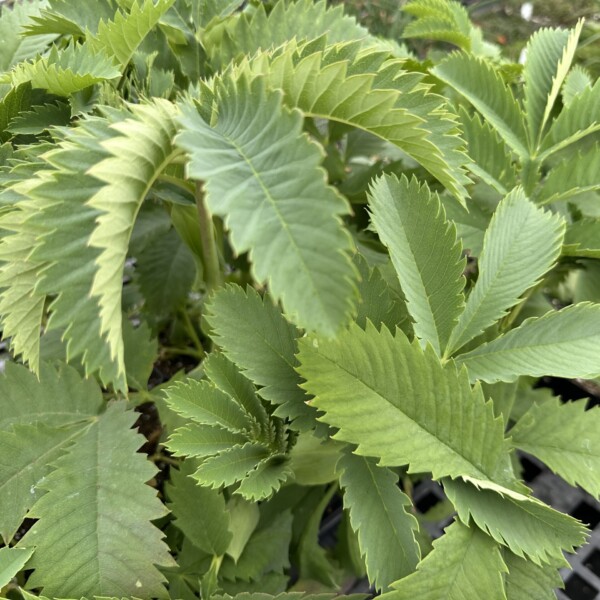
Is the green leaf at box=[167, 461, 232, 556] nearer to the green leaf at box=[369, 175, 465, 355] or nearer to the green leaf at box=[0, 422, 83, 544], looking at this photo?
the green leaf at box=[0, 422, 83, 544]

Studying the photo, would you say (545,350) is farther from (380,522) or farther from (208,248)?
(208,248)

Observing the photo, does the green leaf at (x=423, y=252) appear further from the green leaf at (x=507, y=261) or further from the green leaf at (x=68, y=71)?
the green leaf at (x=68, y=71)

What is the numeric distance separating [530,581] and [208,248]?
40 centimetres

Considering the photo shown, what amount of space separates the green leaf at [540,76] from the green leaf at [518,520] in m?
0.38

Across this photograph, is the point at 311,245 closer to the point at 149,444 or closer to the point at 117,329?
the point at 117,329

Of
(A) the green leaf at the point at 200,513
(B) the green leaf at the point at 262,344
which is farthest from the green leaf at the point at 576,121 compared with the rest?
(A) the green leaf at the point at 200,513

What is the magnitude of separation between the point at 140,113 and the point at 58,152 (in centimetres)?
6

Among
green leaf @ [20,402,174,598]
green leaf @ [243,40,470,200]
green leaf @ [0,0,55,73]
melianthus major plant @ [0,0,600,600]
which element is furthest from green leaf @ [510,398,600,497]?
green leaf @ [0,0,55,73]

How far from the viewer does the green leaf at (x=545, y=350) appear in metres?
0.46

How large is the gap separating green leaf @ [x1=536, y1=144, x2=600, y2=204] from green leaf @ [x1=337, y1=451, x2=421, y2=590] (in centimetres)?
34

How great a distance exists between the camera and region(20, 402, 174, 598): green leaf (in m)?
0.45

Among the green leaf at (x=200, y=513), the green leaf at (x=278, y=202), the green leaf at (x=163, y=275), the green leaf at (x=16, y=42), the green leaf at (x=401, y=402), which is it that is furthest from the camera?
the green leaf at (x=163, y=275)

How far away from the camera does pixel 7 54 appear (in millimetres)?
639

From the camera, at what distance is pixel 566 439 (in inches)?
18.5
